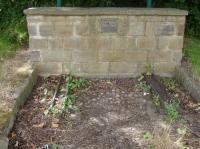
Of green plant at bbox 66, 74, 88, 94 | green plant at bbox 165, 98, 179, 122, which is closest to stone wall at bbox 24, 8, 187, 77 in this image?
green plant at bbox 66, 74, 88, 94

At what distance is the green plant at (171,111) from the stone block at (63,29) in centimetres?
192

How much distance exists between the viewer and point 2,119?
4277 millimetres

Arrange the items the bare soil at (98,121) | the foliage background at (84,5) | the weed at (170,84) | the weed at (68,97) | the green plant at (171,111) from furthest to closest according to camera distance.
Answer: the foliage background at (84,5)
the weed at (170,84)
the weed at (68,97)
the green plant at (171,111)
the bare soil at (98,121)

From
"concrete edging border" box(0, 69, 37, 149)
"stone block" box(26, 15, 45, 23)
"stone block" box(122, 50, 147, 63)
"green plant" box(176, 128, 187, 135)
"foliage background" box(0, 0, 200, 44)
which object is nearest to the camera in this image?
"concrete edging border" box(0, 69, 37, 149)

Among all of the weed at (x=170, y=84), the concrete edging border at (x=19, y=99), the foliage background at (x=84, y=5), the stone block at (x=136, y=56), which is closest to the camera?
the concrete edging border at (x=19, y=99)

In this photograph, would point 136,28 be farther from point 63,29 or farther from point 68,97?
point 68,97

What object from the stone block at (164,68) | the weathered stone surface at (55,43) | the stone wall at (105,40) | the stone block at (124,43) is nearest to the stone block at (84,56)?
the stone wall at (105,40)

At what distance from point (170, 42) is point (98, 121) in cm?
212

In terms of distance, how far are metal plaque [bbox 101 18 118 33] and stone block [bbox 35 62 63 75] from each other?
0.90m

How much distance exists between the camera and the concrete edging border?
3.82 meters

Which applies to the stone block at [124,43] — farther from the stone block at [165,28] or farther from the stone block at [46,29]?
the stone block at [46,29]

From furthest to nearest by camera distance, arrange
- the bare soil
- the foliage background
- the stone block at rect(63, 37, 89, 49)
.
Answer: the foliage background → the stone block at rect(63, 37, 89, 49) → the bare soil

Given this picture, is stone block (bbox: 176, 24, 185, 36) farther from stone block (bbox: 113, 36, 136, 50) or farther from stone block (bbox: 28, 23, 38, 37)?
stone block (bbox: 28, 23, 38, 37)

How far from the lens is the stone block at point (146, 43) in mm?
6098
